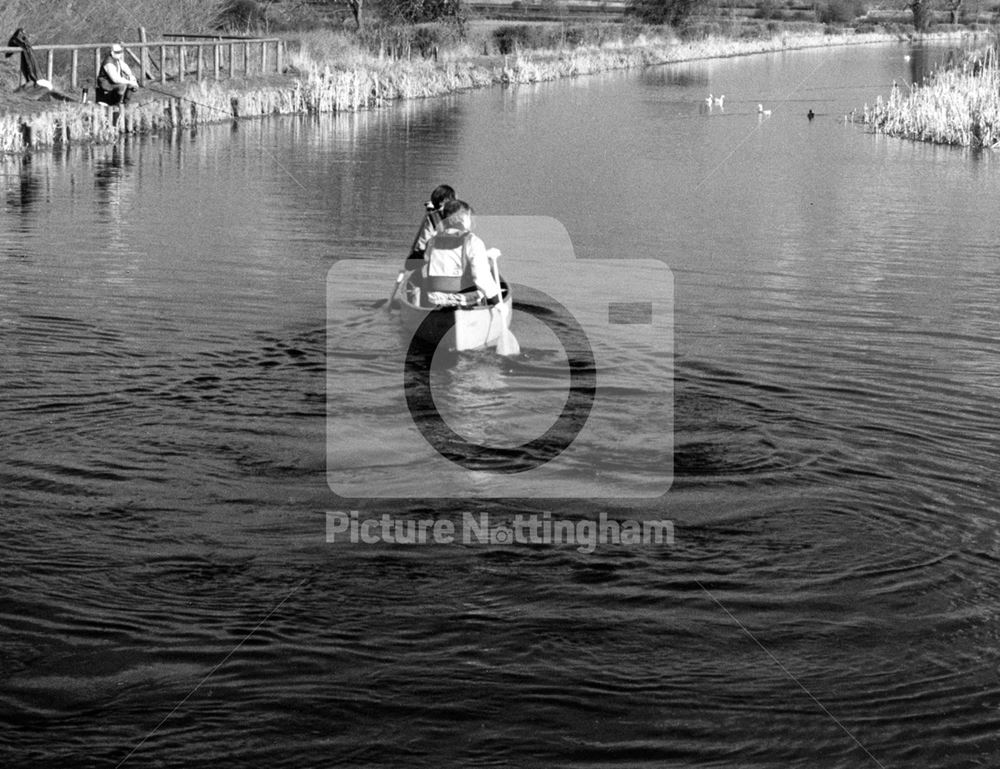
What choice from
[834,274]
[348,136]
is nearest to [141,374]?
[834,274]

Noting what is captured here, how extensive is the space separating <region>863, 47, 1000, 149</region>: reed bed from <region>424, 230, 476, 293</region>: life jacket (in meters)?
23.8

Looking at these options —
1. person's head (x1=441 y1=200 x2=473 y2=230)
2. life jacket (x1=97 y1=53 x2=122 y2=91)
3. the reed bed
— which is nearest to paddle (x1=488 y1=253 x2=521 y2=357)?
person's head (x1=441 y1=200 x2=473 y2=230)

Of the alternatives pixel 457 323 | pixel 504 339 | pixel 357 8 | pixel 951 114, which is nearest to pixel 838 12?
pixel 357 8

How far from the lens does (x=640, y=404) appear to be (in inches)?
521

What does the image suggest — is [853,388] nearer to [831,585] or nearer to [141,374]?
[831,585]

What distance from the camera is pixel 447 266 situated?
14.9m

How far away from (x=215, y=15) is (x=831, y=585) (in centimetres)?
5173

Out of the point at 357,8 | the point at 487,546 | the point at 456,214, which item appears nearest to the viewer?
the point at 487,546

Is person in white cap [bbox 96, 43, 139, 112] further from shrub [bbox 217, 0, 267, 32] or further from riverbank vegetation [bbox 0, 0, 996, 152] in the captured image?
shrub [bbox 217, 0, 267, 32]

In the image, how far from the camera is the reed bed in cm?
3509

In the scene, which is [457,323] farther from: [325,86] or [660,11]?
[660,11]

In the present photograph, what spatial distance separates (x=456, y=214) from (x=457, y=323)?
1172mm

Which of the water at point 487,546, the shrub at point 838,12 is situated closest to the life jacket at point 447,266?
the water at point 487,546

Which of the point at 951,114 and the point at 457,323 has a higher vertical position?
the point at 951,114
